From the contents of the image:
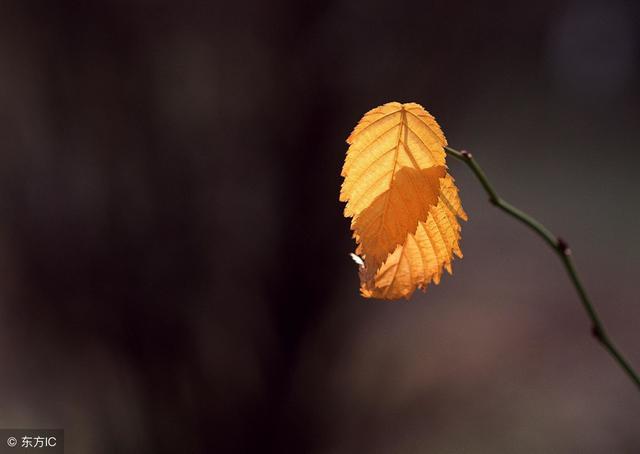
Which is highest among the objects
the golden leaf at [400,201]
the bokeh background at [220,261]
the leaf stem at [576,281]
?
the bokeh background at [220,261]

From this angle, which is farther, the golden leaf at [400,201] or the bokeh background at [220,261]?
the bokeh background at [220,261]

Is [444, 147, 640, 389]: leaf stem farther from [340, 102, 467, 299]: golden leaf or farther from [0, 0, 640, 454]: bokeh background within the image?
[0, 0, 640, 454]: bokeh background

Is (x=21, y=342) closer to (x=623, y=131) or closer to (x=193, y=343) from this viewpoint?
(x=193, y=343)

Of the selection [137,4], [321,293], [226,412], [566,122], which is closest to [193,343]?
[226,412]

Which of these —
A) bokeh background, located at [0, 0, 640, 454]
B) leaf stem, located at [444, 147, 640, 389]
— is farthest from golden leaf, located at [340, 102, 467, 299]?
bokeh background, located at [0, 0, 640, 454]

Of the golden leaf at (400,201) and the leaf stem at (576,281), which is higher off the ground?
the golden leaf at (400,201)

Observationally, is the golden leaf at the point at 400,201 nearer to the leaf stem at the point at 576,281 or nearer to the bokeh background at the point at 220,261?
the leaf stem at the point at 576,281

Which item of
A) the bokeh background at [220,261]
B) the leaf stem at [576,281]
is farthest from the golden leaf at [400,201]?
the bokeh background at [220,261]
